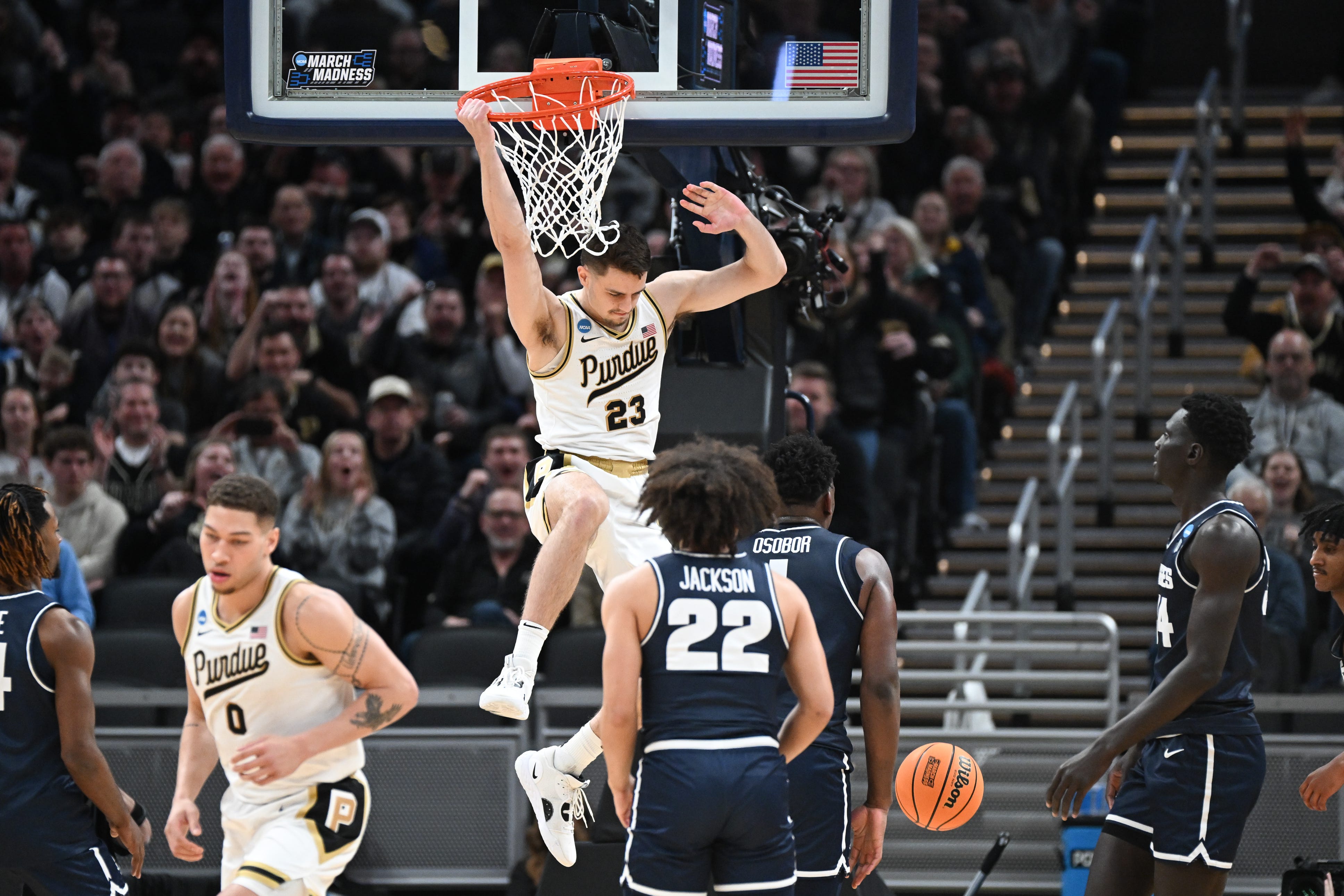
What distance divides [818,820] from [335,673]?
1.63 metres

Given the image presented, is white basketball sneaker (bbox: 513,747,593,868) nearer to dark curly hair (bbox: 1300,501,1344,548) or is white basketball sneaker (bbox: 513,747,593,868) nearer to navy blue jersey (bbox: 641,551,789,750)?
navy blue jersey (bbox: 641,551,789,750)

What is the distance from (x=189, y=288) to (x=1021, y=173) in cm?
626

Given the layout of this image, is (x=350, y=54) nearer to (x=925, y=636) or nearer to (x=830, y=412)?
(x=830, y=412)

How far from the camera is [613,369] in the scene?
6250 mm

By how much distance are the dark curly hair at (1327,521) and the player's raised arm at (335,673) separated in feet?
10.2

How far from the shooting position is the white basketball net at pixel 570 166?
20.4ft

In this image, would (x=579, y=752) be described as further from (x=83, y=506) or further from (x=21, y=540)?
(x=83, y=506)

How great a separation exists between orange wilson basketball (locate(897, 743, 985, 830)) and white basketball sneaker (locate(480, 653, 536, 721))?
4.64ft

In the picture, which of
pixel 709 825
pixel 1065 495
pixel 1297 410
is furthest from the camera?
pixel 1065 495

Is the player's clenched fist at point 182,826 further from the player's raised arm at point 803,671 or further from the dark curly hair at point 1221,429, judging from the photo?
the dark curly hair at point 1221,429

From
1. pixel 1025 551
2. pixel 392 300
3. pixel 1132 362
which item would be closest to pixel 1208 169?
pixel 1132 362

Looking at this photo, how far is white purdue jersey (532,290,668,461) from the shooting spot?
20.4 feet

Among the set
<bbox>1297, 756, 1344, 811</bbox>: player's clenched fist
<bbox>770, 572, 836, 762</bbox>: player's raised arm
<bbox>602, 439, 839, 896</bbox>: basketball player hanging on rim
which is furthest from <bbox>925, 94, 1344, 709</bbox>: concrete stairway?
<bbox>602, 439, 839, 896</bbox>: basketball player hanging on rim

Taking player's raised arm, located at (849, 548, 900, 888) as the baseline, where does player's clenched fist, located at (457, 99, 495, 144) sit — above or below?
above
